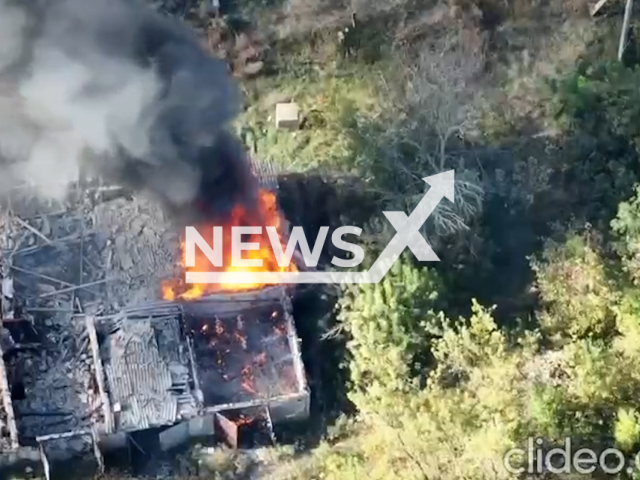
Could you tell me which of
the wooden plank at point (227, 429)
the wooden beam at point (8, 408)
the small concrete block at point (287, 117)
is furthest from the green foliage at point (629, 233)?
the wooden beam at point (8, 408)

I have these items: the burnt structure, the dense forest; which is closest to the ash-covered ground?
the burnt structure

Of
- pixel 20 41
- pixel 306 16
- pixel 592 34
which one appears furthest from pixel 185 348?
pixel 592 34

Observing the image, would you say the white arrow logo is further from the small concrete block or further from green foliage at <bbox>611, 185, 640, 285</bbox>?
the small concrete block

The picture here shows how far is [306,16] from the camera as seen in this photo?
16953 mm

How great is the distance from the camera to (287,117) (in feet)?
50.9

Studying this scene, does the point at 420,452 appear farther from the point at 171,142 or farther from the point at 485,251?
the point at 171,142

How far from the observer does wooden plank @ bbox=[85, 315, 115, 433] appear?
12641mm

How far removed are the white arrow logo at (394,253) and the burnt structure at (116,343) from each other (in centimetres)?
25

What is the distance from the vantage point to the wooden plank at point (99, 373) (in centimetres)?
1264

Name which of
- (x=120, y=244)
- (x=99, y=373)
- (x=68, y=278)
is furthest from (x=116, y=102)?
(x=99, y=373)

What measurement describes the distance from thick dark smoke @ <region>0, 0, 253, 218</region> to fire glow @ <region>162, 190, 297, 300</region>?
0.94ft

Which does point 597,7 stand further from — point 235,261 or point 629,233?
point 235,261

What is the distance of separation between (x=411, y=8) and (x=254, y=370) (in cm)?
649

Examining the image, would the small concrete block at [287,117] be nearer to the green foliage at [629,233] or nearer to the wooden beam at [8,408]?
the green foliage at [629,233]
